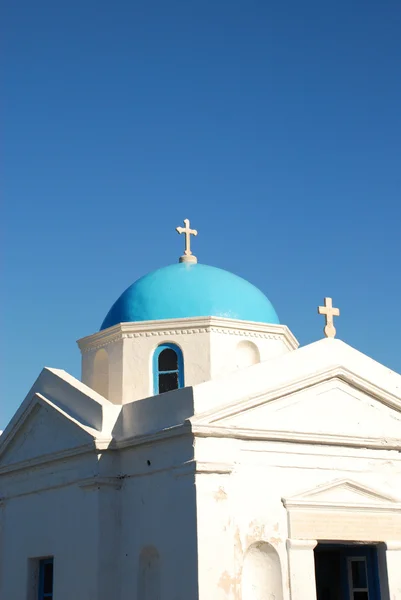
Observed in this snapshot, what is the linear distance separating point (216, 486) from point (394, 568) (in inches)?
128

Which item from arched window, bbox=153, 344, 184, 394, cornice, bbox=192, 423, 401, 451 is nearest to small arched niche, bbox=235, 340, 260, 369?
arched window, bbox=153, 344, 184, 394

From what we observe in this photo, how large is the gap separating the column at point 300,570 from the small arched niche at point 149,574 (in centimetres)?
187

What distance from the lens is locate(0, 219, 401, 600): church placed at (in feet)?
37.2

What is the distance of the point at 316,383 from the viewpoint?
1277cm

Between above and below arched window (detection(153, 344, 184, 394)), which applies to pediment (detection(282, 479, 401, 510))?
below

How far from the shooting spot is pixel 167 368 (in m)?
15.9

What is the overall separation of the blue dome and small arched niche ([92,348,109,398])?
2.06 ft

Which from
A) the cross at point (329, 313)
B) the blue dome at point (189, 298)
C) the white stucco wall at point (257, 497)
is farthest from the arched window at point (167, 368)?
the white stucco wall at point (257, 497)

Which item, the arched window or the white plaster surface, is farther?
the arched window

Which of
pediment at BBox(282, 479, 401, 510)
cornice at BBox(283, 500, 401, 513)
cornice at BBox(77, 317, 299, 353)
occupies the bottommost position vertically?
cornice at BBox(283, 500, 401, 513)

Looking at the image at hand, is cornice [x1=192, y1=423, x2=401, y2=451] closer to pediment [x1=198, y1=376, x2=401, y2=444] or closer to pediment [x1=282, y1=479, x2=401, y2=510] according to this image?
pediment [x1=198, y1=376, x2=401, y2=444]

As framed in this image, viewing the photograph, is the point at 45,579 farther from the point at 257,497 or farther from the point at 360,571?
the point at 360,571

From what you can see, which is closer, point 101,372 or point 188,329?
point 188,329

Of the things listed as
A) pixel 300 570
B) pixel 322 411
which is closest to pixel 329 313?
pixel 322 411
